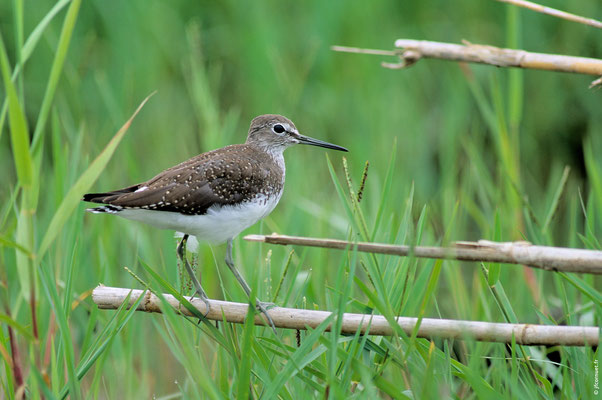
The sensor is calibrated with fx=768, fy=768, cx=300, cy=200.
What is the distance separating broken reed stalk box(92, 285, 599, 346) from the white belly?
421 mm

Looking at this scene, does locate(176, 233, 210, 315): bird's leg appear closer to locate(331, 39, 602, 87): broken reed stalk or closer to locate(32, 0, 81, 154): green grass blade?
locate(32, 0, 81, 154): green grass blade

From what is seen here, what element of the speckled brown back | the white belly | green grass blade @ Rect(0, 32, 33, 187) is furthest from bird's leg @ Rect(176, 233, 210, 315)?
green grass blade @ Rect(0, 32, 33, 187)

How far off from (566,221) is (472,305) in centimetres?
206

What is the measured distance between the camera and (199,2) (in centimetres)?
831

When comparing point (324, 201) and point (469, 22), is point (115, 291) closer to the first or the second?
point (324, 201)

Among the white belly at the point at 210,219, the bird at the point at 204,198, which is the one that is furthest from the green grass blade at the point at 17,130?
the white belly at the point at 210,219

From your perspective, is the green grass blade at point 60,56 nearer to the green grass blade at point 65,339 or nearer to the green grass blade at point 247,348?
the green grass blade at point 65,339

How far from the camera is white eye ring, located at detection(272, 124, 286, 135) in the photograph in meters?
4.67

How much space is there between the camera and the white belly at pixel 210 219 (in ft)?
12.5

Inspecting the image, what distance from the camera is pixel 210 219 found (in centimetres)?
388

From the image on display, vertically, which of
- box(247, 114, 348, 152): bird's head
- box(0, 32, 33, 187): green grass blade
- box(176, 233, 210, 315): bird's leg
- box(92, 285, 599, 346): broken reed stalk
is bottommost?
box(92, 285, 599, 346): broken reed stalk

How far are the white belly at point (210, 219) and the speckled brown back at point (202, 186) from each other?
0.12ft

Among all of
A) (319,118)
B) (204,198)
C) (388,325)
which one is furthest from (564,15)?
(319,118)

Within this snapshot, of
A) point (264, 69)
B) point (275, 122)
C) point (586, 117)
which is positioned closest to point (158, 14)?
point (264, 69)
